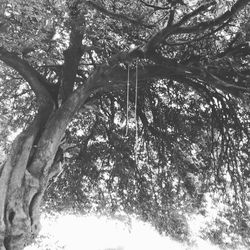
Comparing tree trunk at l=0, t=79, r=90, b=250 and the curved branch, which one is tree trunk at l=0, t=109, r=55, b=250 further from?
the curved branch

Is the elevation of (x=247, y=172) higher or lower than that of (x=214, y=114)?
lower

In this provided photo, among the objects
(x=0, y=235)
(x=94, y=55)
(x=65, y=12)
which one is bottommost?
(x=0, y=235)

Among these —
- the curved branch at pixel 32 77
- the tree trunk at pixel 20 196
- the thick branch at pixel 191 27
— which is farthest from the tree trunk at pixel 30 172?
the thick branch at pixel 191 27

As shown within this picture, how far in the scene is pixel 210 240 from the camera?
387 inches

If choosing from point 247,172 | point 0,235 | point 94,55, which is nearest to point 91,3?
point 0,235

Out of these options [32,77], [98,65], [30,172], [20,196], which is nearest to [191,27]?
[98,65]

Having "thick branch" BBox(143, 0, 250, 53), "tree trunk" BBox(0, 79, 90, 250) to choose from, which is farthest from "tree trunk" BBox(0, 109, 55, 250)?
"thick branch" BBox(143, 0, 250, 53)

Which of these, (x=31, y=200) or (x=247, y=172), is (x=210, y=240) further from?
(x=31, y=200)

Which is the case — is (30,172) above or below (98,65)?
below

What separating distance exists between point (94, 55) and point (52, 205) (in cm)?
458

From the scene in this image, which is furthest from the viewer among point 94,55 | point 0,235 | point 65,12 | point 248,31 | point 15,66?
point 94,55

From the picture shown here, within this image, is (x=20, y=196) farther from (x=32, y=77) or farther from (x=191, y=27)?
(x=191, y=27)

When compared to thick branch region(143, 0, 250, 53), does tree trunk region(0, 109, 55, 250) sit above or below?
below

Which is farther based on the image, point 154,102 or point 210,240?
point 210,240
